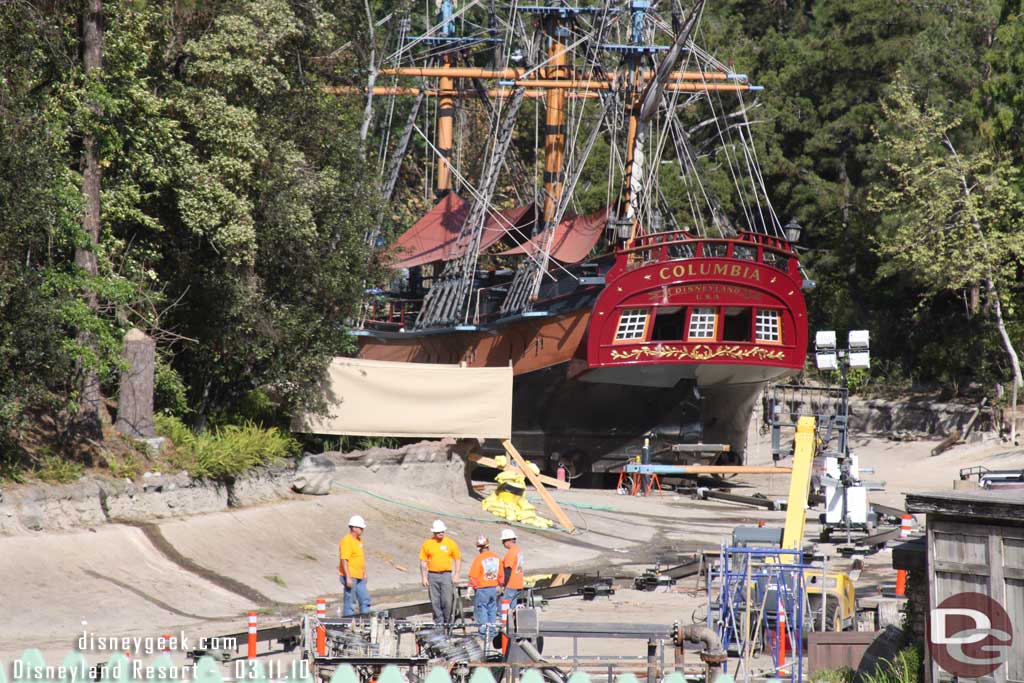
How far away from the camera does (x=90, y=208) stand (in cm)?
2092

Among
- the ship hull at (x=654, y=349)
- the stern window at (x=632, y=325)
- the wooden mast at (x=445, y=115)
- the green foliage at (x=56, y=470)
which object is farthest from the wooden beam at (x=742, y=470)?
the wooden mast at (x=445, y=115)

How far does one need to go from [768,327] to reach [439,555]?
854 inches

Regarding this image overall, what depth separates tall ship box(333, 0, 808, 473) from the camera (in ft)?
109

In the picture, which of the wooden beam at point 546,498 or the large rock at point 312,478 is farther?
the wooden beam at point 546,498

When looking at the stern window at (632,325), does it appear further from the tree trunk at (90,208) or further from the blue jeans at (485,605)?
the blue jeans at (485,605)

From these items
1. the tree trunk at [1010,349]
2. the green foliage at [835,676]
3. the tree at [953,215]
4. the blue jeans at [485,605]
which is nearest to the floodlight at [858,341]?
the blue jeans at [485,605]

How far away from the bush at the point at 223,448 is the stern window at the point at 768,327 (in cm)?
1424

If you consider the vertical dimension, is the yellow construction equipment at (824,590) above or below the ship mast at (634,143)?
below

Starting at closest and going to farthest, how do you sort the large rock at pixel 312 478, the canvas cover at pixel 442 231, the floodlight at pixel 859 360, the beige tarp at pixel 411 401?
the large rock at pixel 312 478 < the floodlight at pixel 859 360 < the beige tarp at pixel 411 401 < the canvas cover at pixel 442 231

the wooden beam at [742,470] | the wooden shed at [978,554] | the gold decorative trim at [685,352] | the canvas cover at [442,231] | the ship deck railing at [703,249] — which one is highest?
the canvas cover at [442,231]

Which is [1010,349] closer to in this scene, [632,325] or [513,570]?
[632,325]

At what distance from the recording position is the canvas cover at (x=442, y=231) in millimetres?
40844

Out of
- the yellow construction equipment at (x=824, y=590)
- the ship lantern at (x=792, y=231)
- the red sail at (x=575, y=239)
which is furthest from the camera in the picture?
the red sail at (x=575, y=239)

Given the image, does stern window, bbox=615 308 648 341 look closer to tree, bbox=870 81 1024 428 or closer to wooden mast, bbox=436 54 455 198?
tree, bbox=870 81 1024 428
